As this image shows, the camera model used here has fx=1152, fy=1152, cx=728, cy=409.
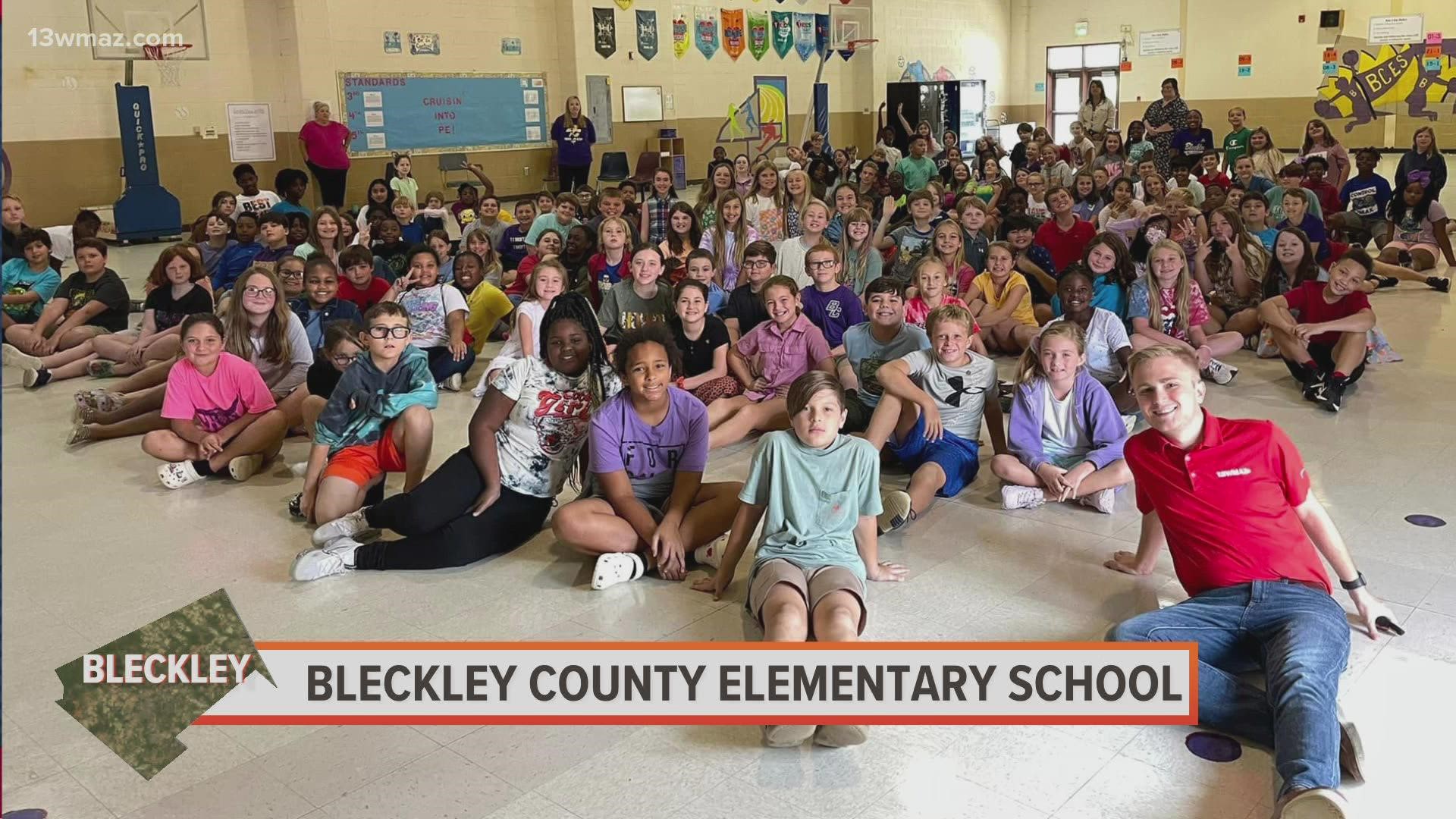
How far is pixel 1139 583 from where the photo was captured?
3.58 metres

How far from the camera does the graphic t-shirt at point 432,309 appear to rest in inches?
251

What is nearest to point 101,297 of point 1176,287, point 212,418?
point 212,418

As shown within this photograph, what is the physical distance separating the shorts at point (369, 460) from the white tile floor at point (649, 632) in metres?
0.30

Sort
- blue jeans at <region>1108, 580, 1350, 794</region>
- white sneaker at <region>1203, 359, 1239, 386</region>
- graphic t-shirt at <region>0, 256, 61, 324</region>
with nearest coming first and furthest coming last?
blue jeans at <region>1108, 580, 1350, 794</region> → white sneaker at <region>1203, 359, 1239, 386</region> → graphic t-shirt at <region>0, 256, 61, 324</region>

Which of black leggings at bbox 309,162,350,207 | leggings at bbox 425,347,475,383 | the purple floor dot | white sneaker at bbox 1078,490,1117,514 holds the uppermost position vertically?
black leggings at bbox 309,162,350,207

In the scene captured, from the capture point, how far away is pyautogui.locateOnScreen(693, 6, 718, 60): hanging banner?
18.0 metres

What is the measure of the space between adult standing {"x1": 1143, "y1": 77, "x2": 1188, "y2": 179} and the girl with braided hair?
10292mm

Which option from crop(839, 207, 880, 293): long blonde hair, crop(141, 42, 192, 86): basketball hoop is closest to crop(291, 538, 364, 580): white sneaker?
crop(839, 207, 880, 293): long blonde hair

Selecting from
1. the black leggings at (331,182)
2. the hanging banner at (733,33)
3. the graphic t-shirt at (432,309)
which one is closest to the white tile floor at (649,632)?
the graphic t-shirt at (432,309)

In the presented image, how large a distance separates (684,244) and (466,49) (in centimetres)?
895

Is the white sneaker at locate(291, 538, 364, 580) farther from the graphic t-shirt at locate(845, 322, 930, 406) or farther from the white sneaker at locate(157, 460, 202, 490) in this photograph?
the graphic t-shirt at locate(845, 322, 930, 406)

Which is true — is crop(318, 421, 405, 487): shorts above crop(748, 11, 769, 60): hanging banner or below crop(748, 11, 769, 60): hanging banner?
below

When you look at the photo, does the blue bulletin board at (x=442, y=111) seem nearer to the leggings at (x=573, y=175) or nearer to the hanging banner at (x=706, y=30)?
the leggings at (x=573, y=175)

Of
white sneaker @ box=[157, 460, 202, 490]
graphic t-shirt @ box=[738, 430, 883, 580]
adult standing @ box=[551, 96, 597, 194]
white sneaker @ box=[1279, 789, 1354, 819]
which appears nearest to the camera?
white sneaker @ box=[1279, 789, 1354, 819]
